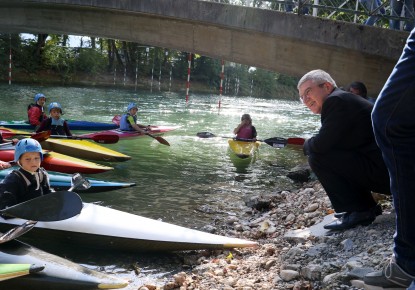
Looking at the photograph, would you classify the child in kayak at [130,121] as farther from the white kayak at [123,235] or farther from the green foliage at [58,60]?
the green foliage at [58,60]

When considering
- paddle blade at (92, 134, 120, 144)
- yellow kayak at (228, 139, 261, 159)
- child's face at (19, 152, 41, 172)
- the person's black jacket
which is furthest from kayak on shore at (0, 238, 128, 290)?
yellow kayak at (228, 139, 261, 159)

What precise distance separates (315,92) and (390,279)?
176 centimetres

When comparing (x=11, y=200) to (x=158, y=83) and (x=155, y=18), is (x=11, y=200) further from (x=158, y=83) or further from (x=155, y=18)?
(x=158, y=83)

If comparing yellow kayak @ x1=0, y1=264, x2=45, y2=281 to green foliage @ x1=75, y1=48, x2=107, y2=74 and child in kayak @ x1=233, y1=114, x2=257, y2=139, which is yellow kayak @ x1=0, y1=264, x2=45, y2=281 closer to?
child in kayak @ x1=233, y1=114, x2=257, y2=139

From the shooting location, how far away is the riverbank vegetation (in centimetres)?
2885

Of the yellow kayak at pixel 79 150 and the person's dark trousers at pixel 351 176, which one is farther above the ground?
the person's dark trousers at pixel 351 176

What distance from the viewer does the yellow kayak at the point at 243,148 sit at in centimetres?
980

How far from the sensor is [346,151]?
3.69 m

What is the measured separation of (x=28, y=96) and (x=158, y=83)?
1610 centimetres

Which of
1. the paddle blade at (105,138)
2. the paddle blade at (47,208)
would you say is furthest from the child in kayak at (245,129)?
the paddle blade at (47,208)

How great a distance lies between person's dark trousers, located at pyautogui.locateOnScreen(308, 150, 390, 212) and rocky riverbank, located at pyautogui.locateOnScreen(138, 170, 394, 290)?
8.9 inches

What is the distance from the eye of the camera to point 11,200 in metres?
4.36

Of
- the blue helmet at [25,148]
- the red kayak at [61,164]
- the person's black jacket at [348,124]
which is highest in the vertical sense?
the person's black jacket at [348,124]

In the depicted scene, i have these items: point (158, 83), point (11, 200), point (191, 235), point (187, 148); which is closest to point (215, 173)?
point (187, 148)
